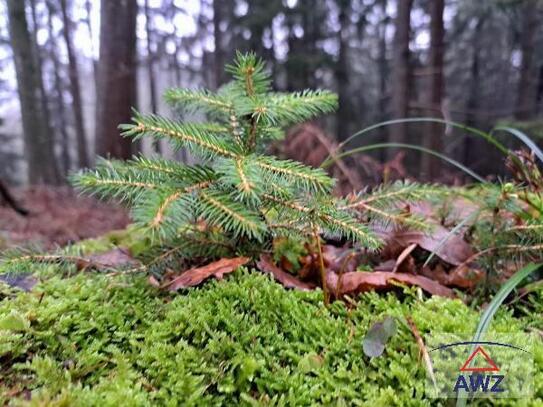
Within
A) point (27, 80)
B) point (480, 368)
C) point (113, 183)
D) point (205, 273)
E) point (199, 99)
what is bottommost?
point (480, 368)

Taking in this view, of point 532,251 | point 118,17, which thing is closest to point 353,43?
point 118,17

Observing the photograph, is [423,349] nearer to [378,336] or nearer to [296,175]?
[378,336]

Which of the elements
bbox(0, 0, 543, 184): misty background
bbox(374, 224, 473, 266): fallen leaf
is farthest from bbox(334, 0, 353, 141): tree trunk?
bbox(374, 224, 473, 266): fallen leaf

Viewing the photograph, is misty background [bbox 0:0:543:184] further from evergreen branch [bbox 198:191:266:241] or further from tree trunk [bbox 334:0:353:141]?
evergreen branch [bbox 198:191:266:241]

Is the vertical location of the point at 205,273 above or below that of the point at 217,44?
below

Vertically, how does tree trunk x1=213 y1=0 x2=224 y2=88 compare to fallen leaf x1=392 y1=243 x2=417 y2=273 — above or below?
above

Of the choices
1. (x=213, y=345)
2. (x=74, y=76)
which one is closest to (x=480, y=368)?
(x=213, y=345)
